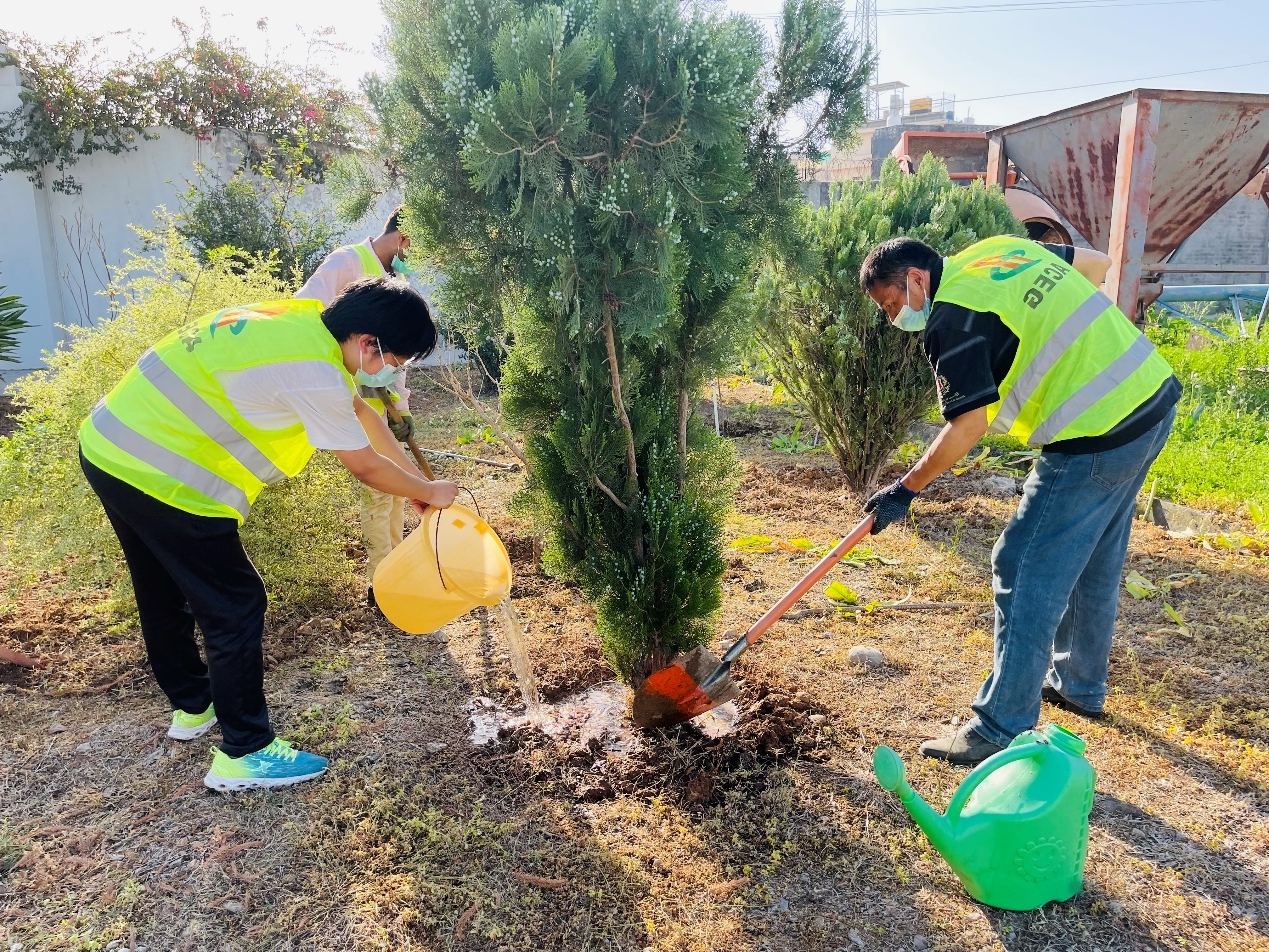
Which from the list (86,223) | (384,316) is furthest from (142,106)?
(384,316)

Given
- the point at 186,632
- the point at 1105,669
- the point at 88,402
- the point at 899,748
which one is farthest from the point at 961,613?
the point at 88,402

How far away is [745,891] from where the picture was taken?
7.45 ft

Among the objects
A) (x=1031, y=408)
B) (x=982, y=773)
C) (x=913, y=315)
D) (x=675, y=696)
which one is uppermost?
(x=913, y=315)

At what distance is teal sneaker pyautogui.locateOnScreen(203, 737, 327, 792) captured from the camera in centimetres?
269

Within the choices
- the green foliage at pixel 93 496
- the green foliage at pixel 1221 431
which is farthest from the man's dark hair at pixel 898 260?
the green foliage at pixel 1221 431

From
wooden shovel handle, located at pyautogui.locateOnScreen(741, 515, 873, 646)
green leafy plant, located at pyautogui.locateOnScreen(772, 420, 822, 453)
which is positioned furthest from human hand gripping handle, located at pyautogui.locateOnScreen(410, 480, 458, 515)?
green leafy plant, located at pyautogui.locateOnScreen(772, 420, 822, 453)

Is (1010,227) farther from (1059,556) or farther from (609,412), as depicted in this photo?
(609,412)

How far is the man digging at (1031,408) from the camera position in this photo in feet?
8.21

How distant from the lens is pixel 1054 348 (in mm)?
2527

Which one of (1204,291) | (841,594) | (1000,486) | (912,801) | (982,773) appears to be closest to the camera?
(912,801)

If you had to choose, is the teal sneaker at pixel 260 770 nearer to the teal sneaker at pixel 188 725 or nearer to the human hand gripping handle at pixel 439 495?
the teal sneaker at pixel 188 725

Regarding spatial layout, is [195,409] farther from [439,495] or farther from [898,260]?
[898,260]

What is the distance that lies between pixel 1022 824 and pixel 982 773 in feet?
0.49

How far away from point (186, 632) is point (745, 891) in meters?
2.15
